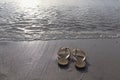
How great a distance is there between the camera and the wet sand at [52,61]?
2678mm

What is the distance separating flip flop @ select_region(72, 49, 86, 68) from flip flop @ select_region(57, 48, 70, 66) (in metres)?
0.10

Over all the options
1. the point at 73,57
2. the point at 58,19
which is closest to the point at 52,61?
the point at 73,57

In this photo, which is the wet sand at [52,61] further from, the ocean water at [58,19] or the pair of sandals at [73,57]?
the ocean water at [58,19]

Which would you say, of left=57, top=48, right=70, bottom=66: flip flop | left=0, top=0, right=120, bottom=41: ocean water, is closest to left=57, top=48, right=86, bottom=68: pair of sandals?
left=57, top=48, right=70, bottom=66: flip flop

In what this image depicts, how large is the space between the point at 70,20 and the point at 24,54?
4.95ft

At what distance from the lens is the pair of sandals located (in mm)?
2865

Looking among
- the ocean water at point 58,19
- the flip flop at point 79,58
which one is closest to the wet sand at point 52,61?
the flip flop at point 79,58

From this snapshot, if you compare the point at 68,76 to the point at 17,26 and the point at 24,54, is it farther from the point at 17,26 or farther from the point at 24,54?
the point at 17,26

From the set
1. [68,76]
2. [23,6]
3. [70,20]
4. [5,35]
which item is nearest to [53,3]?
[23,6]

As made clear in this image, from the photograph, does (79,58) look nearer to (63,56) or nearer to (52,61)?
(63,56)

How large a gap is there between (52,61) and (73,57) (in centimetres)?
29

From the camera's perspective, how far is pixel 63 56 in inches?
118

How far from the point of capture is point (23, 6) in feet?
16.0

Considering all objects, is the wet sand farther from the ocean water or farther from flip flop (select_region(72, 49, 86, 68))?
the ocean water
